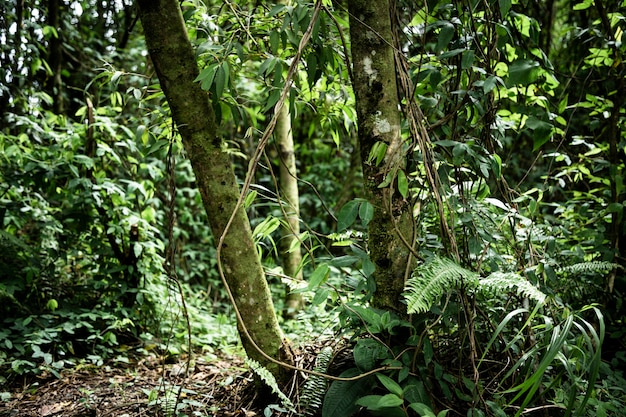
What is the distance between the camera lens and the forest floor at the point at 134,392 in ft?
6.92

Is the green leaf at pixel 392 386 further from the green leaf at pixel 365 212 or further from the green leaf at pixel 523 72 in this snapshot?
the green leaf at pixel 523 72

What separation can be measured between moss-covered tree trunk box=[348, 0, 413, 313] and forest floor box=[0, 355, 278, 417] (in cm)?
81

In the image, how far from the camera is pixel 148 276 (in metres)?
3.34

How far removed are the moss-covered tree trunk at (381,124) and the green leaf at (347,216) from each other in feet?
0.75

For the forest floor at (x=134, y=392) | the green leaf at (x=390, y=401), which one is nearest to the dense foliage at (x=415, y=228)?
the green leaf at (x=390, y=401)

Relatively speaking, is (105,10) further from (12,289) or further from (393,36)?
(393,36)

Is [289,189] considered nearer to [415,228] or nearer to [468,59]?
[415,228]

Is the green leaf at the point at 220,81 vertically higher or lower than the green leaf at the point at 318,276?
higher

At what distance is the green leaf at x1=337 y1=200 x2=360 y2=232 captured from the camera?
1.58 metres

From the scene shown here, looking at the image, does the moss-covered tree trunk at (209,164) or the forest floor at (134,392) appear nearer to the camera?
the moss-covered tree trunk at (209,164)

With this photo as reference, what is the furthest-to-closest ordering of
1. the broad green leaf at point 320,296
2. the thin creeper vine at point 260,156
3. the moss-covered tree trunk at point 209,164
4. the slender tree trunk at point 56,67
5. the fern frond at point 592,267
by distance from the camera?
1. the slender tree trunk at point 56,67
2. the fern frond at point 592,267
3. the moss-covered tree trunk at point 209,164
4. the broad green leaf at point 320,296
5. the thin creeper vine at point 260,156

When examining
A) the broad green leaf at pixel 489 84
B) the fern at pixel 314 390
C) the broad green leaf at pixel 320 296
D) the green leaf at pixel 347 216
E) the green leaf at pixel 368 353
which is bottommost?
the fern at pixel 314 390

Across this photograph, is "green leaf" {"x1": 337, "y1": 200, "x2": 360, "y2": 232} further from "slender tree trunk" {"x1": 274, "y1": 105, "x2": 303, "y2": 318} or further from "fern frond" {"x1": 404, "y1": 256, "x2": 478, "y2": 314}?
"slender tree trunk" {"x1": 274, "y1": 105, "x2": 303, "y2": 318}

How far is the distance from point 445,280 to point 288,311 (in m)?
2.69
